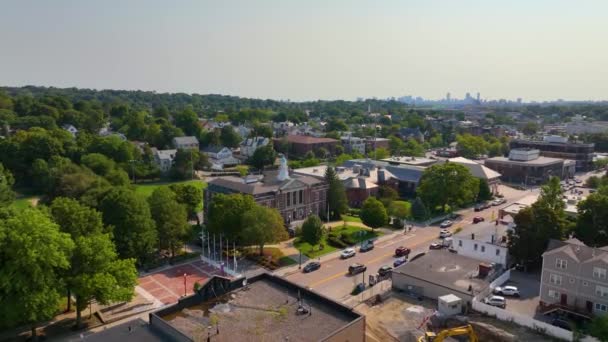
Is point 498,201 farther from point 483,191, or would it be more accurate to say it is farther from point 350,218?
point 350,218

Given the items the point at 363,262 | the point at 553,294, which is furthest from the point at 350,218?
the point at 553,294

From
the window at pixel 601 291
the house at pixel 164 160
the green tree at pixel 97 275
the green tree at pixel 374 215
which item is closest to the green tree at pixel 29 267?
the green tree at pixel 97 275

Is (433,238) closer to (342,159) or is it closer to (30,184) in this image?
(342,159)

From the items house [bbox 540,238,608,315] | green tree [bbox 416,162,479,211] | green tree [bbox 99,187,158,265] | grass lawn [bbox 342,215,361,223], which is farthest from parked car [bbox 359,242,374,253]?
green tree [bbox 99,187,158,265]

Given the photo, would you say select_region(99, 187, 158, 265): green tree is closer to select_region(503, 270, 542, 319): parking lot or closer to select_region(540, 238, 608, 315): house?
select_region(503, 270, 542, 319): parking lot

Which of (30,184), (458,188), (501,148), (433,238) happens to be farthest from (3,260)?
(501,148)

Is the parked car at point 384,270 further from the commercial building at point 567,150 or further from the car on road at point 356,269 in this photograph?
the commercial building at point 567,150

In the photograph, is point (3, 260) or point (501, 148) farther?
point (501, 148)
